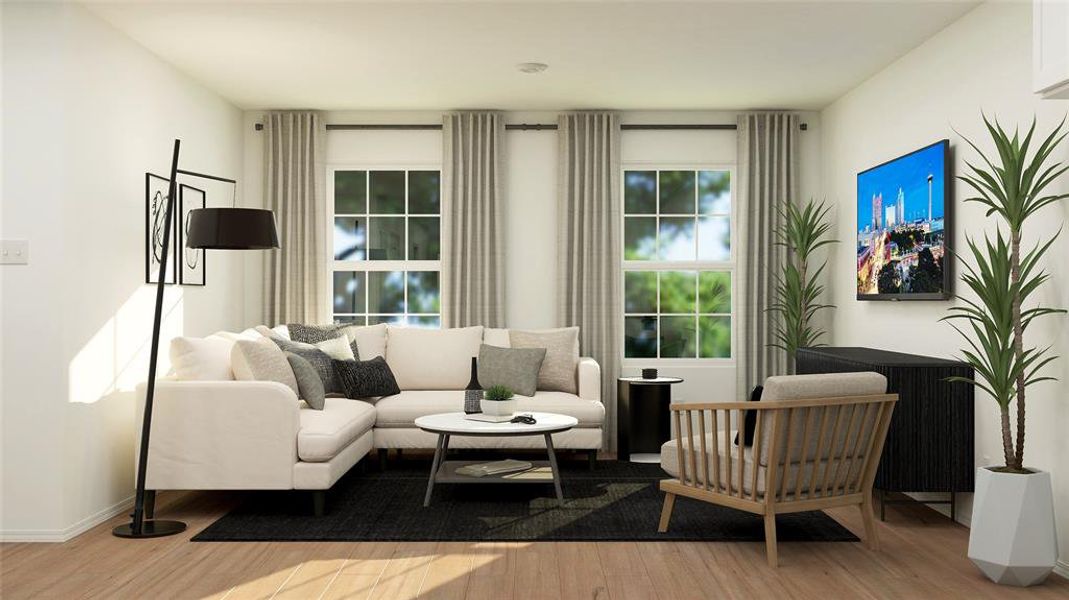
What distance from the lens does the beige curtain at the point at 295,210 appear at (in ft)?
22.9

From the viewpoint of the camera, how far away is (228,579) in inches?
144

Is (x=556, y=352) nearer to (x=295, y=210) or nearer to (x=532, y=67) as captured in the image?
(x=532, y=67)

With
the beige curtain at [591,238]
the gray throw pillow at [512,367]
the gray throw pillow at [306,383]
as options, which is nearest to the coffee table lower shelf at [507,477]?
the gray throw pillow at [306,383]

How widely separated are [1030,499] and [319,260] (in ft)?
16.8

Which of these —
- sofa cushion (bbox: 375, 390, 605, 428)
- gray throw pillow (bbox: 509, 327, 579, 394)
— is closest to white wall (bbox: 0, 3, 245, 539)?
sofa cushion (bbox: 375, 390, 605, 428)

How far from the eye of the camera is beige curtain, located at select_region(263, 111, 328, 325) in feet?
22.9

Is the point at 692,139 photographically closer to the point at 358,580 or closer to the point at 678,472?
the point at 678,472

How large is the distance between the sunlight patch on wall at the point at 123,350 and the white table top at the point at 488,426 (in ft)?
5.36

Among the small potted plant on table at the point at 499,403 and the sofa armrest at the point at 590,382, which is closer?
the small potted plant on table at the point at 499,403

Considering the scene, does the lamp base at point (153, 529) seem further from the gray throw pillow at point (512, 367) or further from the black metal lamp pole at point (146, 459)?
the gray throw pillow at point (512, 367)

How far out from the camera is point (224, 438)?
4.61 metres

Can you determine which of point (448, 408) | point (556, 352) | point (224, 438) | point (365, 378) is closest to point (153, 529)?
point (224, 438)

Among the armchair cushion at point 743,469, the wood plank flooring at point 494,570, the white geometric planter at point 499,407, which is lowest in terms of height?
the wood plank flooring at point 494,570

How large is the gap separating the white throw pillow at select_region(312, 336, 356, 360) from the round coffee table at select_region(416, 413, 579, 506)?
48.5 inches
